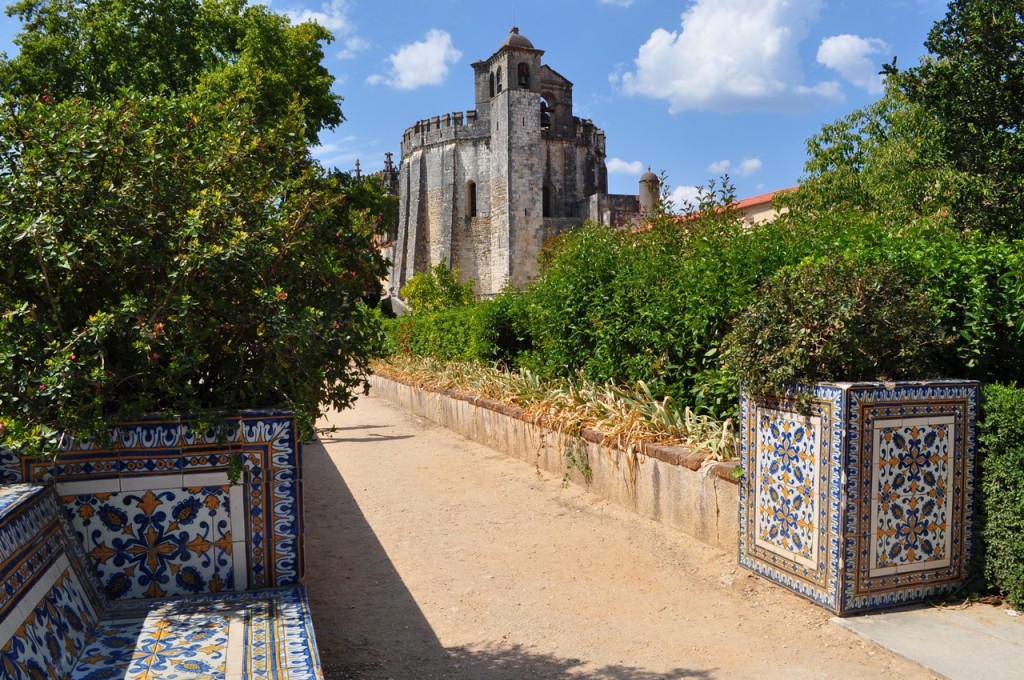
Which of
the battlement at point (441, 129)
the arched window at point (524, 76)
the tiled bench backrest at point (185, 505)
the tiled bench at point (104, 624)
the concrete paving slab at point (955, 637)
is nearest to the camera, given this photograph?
the tiled bench at point (104, 624)

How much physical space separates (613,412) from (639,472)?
0.89 metres

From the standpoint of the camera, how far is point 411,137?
61.6 metres

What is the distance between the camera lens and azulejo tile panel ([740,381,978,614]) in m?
4.02

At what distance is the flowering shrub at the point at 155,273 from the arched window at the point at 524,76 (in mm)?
53484

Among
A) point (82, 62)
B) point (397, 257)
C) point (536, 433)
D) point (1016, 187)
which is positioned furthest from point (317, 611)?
point (397, 257)

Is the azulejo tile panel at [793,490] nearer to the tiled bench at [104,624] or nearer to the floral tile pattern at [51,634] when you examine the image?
the tiled bench at [104,624]

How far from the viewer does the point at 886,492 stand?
4086 millimetres

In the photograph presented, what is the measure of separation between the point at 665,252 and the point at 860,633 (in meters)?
4.43

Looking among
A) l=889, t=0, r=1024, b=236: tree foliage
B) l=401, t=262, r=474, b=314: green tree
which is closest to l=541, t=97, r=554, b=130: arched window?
l=401, t=262, r=474, b=314: green tree

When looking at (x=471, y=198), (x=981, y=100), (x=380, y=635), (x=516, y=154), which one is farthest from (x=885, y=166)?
(x=471, y=198)

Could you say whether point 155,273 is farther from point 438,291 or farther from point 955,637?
point 438,291

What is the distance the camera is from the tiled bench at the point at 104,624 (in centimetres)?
229

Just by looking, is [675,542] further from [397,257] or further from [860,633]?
[397,257]

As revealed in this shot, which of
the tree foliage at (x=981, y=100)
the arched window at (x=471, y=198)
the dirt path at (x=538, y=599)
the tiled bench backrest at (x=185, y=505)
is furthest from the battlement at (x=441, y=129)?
the tiled bench backrest at (x=185, y=505)
